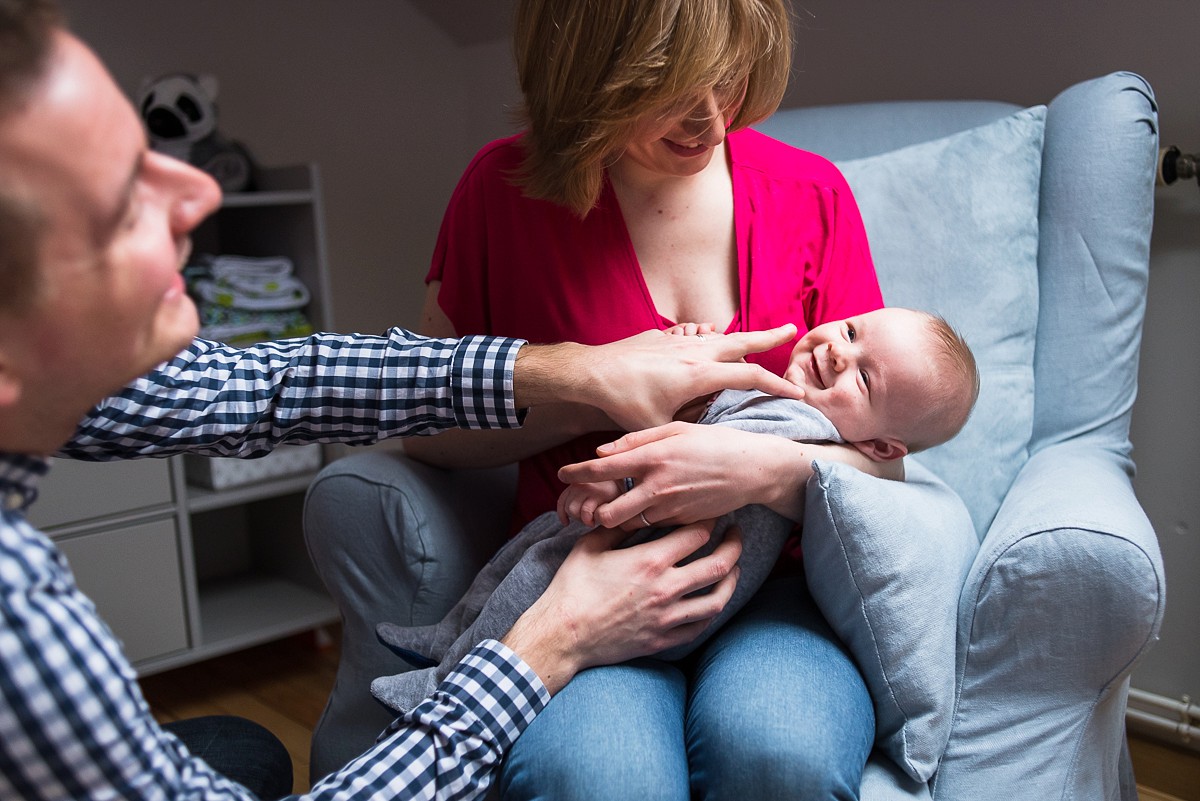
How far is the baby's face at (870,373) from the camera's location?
123cm

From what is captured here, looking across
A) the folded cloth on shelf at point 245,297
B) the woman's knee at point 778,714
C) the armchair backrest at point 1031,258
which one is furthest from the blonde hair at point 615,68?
the folded cloth on shelf at point 245,297

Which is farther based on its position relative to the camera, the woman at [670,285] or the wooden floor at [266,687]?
the wooden floor at [266,687]

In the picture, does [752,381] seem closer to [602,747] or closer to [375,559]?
[602,747]

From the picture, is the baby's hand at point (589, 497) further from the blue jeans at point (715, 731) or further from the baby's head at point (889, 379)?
the baby's head at point (889, 379)

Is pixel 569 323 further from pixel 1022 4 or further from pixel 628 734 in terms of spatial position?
pixel 1022 4

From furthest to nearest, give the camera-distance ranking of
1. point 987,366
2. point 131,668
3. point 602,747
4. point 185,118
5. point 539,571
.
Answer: point 185,118 < point 987,366 < point 539,571 < point 602,747 < point 131,668

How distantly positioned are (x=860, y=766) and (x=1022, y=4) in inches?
58.3

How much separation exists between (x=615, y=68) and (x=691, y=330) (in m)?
0.32

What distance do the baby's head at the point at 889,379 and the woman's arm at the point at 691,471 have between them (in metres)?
0.11

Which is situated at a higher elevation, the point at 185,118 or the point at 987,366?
the point at 185,118

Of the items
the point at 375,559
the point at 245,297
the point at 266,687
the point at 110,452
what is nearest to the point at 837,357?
the point at 375,559

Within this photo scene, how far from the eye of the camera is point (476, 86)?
10.1 feet

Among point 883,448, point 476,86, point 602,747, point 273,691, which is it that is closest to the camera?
point 602,747

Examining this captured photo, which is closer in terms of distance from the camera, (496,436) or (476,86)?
(496,436)
